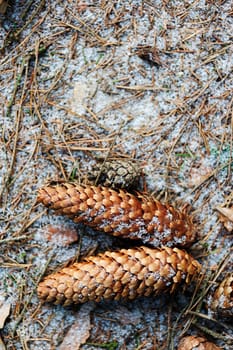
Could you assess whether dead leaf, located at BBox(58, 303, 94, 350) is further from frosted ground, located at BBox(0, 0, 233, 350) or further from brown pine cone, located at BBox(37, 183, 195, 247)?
brown pine cone, located at BBox(37, 183, 195, 247)

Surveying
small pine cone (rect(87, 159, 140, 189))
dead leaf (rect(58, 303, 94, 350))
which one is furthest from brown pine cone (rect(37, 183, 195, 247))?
dead leaf (rect(58, 303, 94, 350))

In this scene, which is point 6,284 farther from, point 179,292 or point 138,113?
point 138,113

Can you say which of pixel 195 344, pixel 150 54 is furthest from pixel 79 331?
pixel 150 54

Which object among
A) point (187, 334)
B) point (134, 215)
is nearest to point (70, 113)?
point (134, 215)

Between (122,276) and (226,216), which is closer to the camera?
(122,276)

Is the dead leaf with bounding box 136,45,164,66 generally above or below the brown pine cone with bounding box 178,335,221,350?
above

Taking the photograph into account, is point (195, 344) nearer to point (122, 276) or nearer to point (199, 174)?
point (122, 276)
